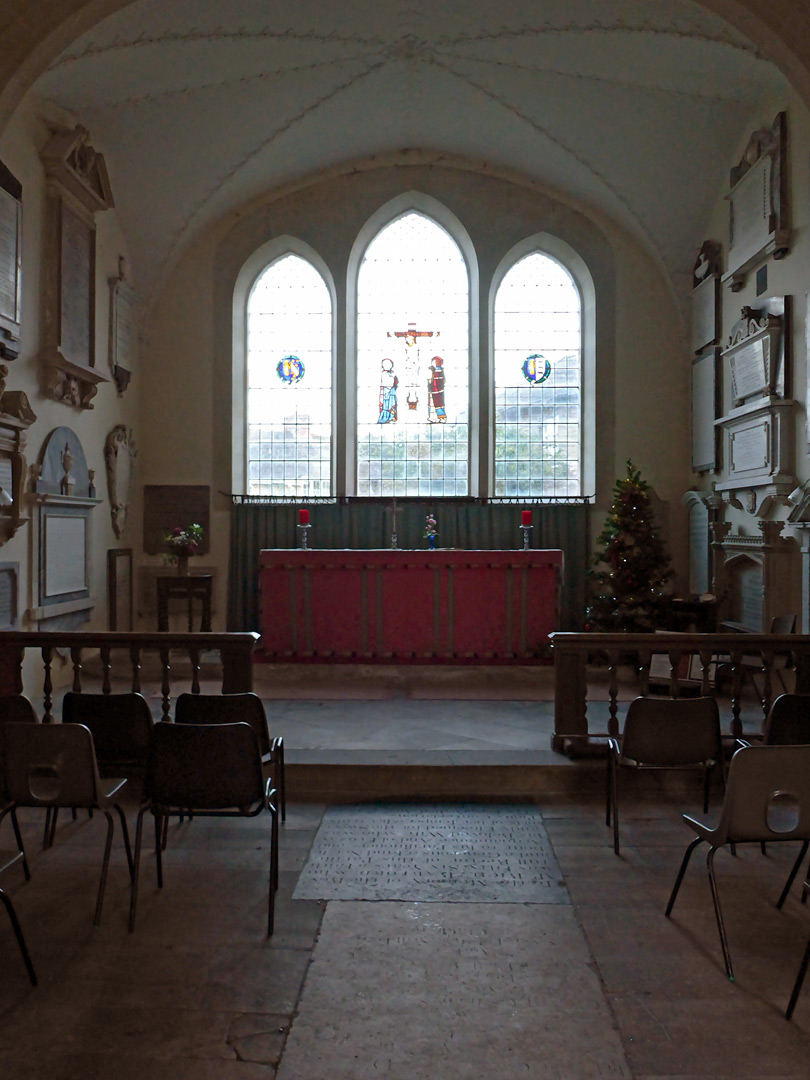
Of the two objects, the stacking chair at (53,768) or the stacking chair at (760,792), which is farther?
the stacking chair at (53,768)

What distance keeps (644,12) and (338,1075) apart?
7707 mm

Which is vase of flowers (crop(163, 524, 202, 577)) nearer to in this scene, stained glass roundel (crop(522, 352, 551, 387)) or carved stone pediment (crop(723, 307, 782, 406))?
stained glass roundel (crop(522, 352, 551, 387))

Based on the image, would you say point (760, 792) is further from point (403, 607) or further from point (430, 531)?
point (430, 531)

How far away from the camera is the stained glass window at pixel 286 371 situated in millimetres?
10383

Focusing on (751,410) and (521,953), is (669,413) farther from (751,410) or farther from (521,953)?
(521,953)

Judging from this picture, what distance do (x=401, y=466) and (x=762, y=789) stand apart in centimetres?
782

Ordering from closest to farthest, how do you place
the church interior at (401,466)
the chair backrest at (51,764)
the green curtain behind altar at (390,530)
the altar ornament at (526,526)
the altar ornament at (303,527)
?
the church interior at (401,466) < the chair backrest at (51,764) < the altar ornament at (303,527) < the altar ornament at (526,526) < the green curtain behind altar at (390,530)

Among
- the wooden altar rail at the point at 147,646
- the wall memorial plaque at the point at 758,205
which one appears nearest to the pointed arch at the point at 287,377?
the wall memorial plaque at the point at 758,205

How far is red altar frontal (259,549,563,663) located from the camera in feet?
25.6

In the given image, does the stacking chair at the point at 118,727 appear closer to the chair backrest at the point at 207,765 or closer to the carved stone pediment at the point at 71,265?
the chair backrest at the point at 207,765

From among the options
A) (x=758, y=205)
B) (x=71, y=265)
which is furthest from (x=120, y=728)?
(x=758, y=205)

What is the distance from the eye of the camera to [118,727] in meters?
3.94

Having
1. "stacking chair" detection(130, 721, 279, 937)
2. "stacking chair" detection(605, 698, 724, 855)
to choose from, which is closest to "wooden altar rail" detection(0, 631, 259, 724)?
"stacking chair" detection(130, 721, 279, 937)

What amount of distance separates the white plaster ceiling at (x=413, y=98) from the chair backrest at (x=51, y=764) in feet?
19.5
